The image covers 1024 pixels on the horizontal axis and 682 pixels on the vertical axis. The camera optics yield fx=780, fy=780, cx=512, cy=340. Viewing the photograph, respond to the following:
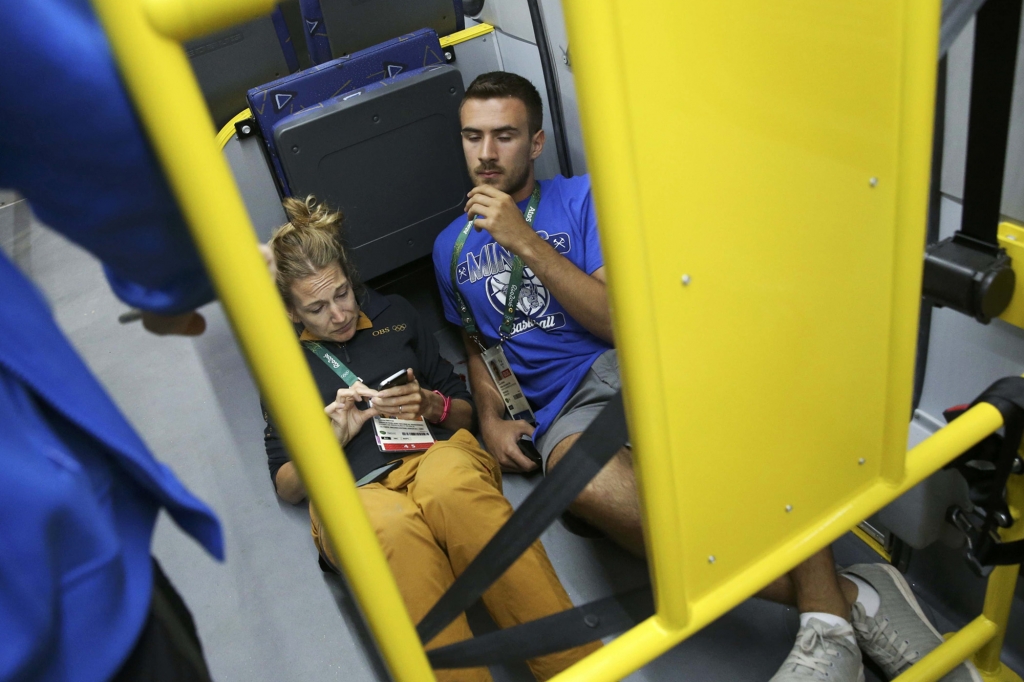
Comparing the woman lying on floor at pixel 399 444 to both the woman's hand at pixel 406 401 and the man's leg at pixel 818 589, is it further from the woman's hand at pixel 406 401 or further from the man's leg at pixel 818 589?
the man's leg at pixel 818 589

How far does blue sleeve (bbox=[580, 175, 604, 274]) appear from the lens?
6.65 feet

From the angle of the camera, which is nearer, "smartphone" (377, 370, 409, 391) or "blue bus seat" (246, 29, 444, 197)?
"smartphone" (377, 370, 409, 391)

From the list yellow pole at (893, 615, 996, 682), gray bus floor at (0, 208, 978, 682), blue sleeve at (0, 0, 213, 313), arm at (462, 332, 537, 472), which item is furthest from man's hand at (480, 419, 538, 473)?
blue sleeve at (0, 0, 213, 313)

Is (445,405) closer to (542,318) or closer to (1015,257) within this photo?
(542,318)

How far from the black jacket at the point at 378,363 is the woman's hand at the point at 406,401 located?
0.26ft

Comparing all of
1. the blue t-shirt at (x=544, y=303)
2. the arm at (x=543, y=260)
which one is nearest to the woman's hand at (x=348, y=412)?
the blue t-shirt at (x=544, y=303)

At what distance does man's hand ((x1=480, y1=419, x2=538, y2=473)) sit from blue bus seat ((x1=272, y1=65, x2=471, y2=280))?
2.05 feet

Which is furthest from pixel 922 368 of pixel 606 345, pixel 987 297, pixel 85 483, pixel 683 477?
pixel 85 483

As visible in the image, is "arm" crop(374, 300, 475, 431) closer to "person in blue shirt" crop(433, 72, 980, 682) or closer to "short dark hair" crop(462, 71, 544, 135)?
"person in blue shirt" crop(433, 72, 980, 682)

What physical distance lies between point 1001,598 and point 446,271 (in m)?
1.53

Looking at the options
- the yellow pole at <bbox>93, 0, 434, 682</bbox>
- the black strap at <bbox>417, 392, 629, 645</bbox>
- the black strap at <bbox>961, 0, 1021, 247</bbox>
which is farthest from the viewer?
the black strap at <bbox>961, 0, 1021, 247</bbox>

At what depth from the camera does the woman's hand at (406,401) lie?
1.97 meters

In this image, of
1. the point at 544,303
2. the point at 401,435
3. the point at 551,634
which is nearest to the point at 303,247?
the point at 401,435

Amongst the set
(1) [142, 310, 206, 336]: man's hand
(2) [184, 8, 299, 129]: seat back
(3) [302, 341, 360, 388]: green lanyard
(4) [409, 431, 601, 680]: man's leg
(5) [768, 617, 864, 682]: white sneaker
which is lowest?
(5) [768, 617, 864, 682]: white sneaker
